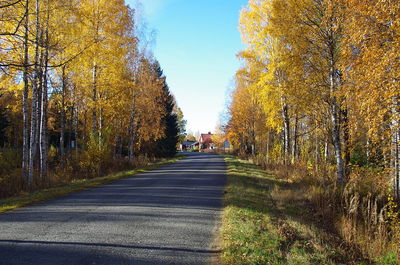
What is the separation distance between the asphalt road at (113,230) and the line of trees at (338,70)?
470cm

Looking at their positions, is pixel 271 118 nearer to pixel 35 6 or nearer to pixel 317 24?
pixel 317 24

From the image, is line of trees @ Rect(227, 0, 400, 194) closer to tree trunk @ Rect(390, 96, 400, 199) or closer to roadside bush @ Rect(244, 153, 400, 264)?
tree trunk @ Rect(390, 96, 400, 199)

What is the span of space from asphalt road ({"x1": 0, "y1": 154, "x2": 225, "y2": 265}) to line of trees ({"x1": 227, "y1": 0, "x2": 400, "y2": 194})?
15.4 feet

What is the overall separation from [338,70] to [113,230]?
10.3 m

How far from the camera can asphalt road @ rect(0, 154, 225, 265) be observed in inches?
191

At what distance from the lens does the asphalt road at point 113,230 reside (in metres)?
4.86

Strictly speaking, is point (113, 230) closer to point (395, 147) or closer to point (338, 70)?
point (395, 147)

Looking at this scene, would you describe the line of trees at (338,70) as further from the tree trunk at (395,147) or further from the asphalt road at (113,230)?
the asphalt road at (113,230)

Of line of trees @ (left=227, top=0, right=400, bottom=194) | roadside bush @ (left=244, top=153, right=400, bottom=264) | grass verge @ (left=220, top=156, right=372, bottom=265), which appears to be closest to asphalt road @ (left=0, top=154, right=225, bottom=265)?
grass verge @ (left=220, top=156, right=372, bottom=265)

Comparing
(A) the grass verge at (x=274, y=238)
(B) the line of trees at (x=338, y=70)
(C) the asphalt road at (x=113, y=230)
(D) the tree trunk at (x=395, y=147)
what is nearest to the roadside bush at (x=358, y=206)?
(D) the tree trunk at (x=395, y=147)

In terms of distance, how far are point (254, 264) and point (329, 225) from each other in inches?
174

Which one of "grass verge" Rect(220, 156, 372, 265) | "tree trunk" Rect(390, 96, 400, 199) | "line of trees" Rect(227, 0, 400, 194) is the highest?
"line of trees" Rect(227, 0, 400, 194)

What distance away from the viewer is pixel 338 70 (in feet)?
39.2

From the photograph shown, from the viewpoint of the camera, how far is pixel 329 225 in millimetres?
8211
